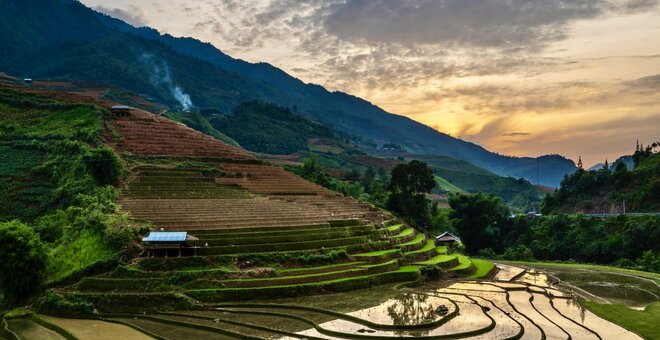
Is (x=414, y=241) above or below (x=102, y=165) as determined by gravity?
below

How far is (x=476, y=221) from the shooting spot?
63.6 m

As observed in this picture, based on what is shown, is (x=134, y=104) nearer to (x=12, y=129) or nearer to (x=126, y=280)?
(x=12, y=129)

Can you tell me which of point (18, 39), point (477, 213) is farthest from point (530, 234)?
point (18, 39)

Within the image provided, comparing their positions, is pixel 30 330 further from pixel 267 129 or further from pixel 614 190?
pixel 267 129

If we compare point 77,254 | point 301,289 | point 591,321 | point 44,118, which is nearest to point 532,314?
point 591,321

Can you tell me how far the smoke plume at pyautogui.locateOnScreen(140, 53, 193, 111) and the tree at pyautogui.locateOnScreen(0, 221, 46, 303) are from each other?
Answer: 14999cm

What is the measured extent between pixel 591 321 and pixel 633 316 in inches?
114

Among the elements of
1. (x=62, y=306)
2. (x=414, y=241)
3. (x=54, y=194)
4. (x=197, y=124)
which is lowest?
(x=62, y=306)

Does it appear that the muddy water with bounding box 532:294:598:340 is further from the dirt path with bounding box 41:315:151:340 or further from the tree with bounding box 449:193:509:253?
the tree with bounding box 449:193:509:253

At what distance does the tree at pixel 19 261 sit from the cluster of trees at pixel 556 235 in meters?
46.5

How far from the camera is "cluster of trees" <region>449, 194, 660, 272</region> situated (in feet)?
158

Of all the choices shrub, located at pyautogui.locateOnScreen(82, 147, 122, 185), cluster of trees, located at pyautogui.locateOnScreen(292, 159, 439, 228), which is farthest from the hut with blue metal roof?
cluster of trees, located at pyautogui.locateOnScreen(292, 159, 439, 228)

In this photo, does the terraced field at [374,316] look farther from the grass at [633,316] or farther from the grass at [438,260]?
the grass at [438,260]

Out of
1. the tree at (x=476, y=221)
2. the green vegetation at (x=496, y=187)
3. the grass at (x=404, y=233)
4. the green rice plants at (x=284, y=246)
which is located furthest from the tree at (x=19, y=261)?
the green vegetation at (x=496, y=187)
